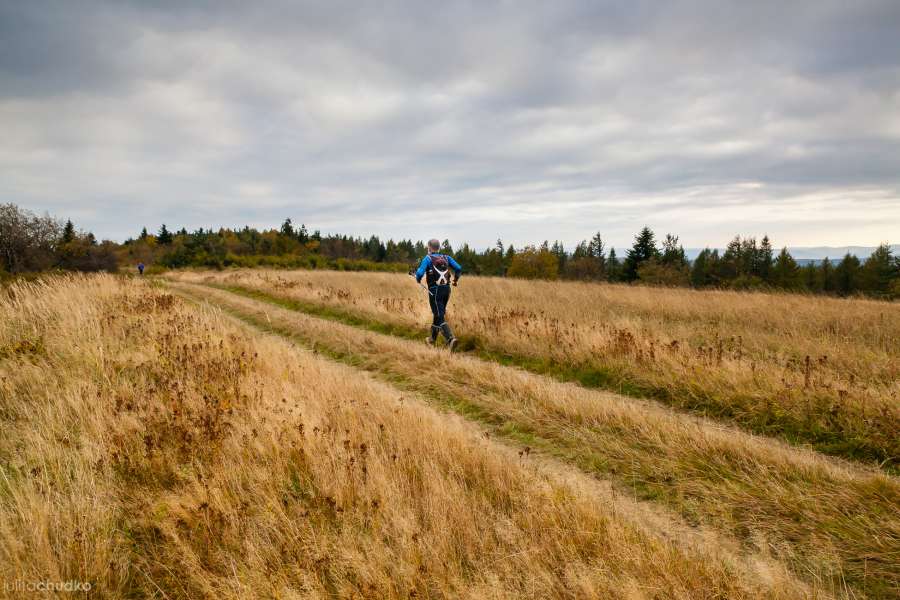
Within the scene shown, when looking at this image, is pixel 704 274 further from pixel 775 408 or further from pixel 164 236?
pixel 164 236

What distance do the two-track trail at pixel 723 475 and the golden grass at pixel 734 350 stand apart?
0.61 m

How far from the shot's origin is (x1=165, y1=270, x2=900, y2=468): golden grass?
16.5 feet

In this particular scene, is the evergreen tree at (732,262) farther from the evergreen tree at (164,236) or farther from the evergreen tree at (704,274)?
the evergreen tree at (164,236)

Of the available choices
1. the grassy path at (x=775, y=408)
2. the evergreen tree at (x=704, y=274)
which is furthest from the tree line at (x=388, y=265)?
the grassy path at (x=775, y=408)

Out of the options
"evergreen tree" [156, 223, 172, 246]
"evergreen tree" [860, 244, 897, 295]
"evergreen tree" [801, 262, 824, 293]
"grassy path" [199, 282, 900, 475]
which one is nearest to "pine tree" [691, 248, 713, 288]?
"evergreen tree" [801, 262, 824, 293]

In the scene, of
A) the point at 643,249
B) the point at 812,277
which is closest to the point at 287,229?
the point at 643,249

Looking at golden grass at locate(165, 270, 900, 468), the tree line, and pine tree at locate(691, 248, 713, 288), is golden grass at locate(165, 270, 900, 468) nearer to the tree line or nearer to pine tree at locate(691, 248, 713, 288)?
the tree line

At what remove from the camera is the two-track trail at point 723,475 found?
2844mm

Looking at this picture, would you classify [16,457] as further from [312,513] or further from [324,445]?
[312,513]

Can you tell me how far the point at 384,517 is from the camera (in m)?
3.01

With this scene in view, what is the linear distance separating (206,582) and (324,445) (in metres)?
1.54

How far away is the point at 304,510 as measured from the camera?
123 inches

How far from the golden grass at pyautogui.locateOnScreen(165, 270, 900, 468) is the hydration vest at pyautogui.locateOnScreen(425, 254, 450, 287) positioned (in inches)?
61.4

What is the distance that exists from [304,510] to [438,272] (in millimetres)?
7182
